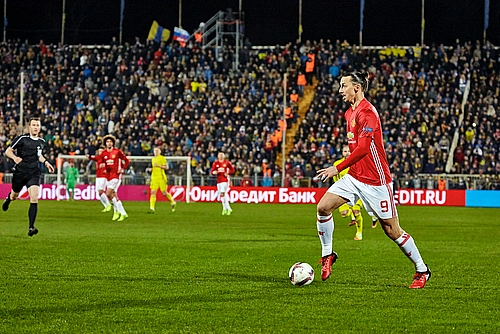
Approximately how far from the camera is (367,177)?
9.48 m

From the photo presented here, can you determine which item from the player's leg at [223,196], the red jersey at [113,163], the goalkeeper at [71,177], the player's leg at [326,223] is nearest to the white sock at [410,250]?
the player's leg at [326,223]

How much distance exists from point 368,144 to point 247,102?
3332 centimetres

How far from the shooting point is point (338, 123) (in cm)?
4059

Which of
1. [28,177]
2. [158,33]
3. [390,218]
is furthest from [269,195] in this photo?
[390,218]

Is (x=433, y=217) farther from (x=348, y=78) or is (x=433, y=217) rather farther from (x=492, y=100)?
(x=348, y=78)

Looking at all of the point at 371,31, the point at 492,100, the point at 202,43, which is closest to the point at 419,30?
the point at 371,31

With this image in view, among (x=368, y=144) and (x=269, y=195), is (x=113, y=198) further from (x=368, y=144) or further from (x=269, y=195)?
(x=269, y=195)

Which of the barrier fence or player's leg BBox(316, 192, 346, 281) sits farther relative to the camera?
the barrier fence

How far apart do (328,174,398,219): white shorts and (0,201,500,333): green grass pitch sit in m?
0.85

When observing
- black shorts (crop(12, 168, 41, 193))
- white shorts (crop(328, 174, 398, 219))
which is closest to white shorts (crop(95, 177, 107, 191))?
black shorts (crop(12, 168, 41, 193))

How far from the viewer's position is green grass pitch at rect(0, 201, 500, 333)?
6.88 metres

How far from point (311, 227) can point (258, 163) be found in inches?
739

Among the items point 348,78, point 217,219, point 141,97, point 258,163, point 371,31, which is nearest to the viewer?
point 348,78

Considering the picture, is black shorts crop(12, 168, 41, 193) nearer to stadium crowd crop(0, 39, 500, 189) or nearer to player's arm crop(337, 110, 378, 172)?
player's arm crop(337, 110, 378, 172)
